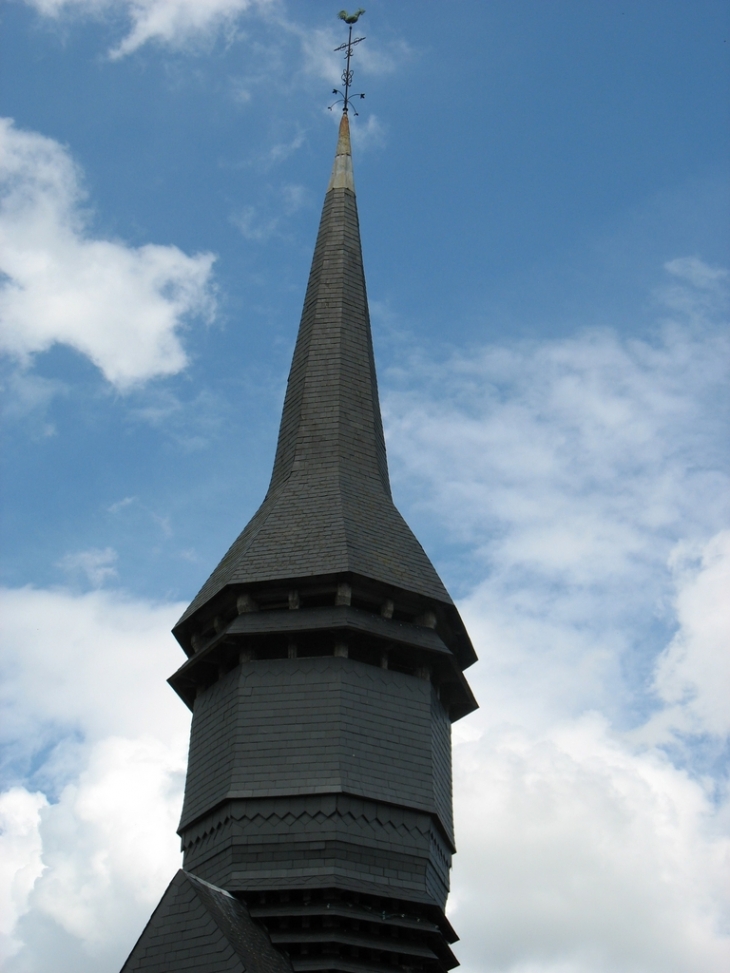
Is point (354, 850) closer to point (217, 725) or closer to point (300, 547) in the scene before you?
point (217, 725)

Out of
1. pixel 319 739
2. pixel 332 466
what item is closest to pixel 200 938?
pixel 319 739

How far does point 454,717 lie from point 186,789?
5889 millimetres

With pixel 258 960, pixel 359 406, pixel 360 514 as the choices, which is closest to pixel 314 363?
pixel 359 406

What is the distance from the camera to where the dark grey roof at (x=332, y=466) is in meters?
28.4

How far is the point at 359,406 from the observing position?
32.5 meters

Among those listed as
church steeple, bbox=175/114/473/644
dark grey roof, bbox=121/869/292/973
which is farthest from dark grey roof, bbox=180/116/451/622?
dark grey roof, bbox=121/869/292/973

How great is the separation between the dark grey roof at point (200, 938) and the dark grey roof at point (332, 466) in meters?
Answer: 6.38

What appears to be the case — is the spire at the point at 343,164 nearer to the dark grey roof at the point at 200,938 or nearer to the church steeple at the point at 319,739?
the church steeple at the point at 319,739

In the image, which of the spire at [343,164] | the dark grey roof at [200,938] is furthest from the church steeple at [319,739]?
the spire at [343,164]

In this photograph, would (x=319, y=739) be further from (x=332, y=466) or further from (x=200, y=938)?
(x=332, y=466)

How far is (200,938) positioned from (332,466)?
36.5 feet

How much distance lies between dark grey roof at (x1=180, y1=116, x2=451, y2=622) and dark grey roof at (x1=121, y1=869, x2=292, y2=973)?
6380mm

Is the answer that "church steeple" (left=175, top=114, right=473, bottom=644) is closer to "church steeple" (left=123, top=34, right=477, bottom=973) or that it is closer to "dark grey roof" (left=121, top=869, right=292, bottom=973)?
"church steeple" (left=123, top=34, right=477, bottom=973)

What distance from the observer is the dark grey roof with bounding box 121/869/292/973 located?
22578mm
